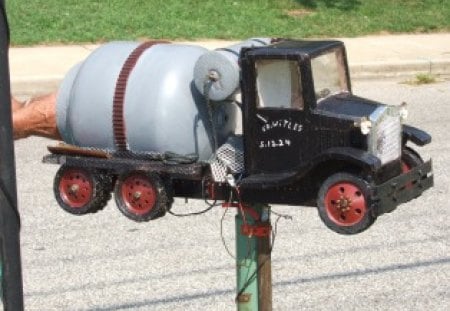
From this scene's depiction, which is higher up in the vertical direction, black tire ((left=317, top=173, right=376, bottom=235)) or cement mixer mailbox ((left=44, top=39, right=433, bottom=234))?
cement mixer mailbox ((left=44, top=39, right=433, bottom=234))

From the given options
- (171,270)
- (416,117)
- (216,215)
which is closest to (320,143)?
(171,270)

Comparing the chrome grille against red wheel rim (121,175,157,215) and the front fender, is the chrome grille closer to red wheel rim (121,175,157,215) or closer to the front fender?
the front fender

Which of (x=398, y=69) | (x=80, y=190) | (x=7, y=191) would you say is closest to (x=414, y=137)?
(x=80, y=190)

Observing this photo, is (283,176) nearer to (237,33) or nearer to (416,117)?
(416,117)

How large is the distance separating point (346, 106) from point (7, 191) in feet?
3.84

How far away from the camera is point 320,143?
3.25 meters

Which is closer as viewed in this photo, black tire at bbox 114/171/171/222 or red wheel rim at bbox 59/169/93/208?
black tire at bbox 114/171/171/222

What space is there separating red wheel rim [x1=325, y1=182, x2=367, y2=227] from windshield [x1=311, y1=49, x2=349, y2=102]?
32 cm

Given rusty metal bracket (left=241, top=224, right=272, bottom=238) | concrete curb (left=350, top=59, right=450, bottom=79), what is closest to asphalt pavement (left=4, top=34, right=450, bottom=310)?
rusty metal bracket (left=241, top=224, right=272, bottom=238)

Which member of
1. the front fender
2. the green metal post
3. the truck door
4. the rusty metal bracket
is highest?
the truck door

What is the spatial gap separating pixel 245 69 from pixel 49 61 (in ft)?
33.5

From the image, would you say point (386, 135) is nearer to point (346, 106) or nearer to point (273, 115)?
point (346, 106)

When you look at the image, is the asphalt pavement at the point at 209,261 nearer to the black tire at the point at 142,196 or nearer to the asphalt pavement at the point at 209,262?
the asphalt pavement at the point at 209,262

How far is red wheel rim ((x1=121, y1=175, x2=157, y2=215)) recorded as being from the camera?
135 inches
